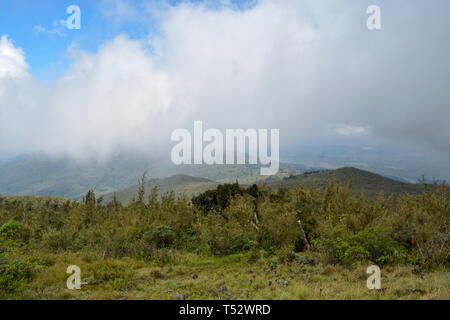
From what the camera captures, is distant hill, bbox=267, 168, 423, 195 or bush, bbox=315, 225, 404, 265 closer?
bush, bbox=315, 225, 404, 265

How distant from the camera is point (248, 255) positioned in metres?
13.6

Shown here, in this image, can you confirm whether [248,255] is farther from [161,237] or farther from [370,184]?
[370,184]

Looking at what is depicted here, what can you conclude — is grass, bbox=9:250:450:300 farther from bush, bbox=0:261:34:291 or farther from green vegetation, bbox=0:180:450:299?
bush, bbox=0:261:34:291

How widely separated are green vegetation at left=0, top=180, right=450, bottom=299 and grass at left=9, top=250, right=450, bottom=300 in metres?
0.04

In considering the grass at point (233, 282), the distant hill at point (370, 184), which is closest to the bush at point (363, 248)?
the grass at point (233, 282)

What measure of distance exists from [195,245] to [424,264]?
38.5 ft

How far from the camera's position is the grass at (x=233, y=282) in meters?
7.77

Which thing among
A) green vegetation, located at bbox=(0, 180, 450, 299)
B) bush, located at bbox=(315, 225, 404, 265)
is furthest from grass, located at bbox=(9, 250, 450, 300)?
bush, located at bbox=(315, 225, 404, 265)

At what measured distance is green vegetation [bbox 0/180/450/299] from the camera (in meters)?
8.48

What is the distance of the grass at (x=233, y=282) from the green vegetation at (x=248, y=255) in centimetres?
4

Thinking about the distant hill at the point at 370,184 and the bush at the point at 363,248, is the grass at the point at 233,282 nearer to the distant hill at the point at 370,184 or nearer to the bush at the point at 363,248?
the bush at the point at 363,248

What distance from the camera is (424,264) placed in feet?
34.7

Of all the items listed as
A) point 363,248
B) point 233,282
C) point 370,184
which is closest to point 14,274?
point 233,282
